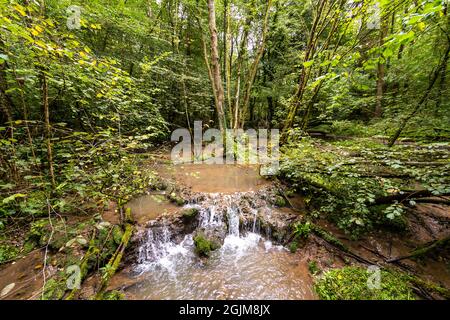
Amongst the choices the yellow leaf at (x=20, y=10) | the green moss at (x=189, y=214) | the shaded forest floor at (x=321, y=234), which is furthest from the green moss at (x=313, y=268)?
the yellow leaf at (x=20, y=10)

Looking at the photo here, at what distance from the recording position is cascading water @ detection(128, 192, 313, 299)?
3.26 meters

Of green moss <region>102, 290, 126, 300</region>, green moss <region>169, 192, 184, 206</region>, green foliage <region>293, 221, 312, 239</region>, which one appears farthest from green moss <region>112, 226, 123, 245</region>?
green foliage <region>293, 221, 312, 239</region>

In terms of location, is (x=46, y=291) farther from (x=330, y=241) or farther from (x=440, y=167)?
(x=440, y=167)

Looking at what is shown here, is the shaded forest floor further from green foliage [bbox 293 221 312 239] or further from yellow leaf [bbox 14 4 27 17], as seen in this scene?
yellow leaf [bbox 14 4 27 17]

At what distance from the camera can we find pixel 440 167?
7.77 ft

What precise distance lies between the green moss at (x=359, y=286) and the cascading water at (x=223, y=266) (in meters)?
0.31

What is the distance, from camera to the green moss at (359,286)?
2883mm

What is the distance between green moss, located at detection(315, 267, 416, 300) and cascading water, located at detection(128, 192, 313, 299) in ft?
1.01

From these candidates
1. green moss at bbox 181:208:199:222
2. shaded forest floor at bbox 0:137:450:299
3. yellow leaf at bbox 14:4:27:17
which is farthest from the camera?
green moss at bbox 181:208:199:222

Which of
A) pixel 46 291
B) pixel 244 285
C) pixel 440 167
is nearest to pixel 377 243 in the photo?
pixel 440 167

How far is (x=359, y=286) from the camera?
3037 millimetres

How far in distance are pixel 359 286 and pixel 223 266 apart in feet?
7.59

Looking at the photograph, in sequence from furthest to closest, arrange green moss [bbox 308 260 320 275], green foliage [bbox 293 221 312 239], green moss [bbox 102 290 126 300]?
1. green foliage [bbox 293 221 312 239]
2. green moss [bbox 308 260 320 275]
3. green moss [bbox 102 290 126 300]

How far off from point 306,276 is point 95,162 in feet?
13.3
